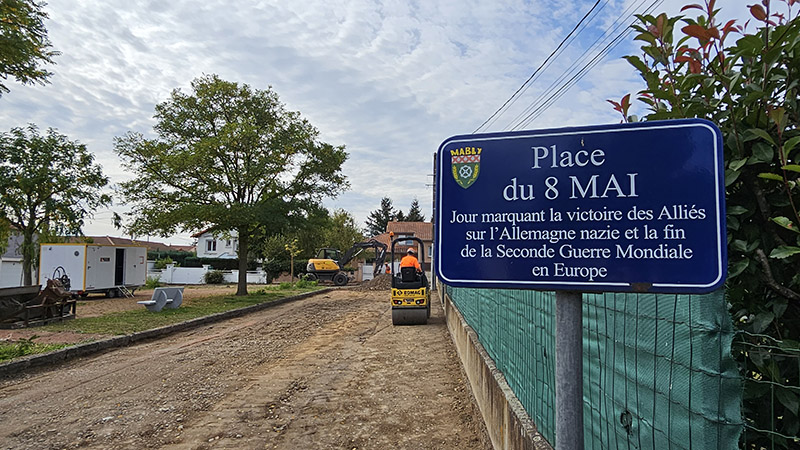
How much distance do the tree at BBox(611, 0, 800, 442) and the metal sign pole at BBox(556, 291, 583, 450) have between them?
0.50m

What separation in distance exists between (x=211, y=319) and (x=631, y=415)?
1505 centimetres

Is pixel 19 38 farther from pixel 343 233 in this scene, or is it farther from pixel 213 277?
pixel 343 233

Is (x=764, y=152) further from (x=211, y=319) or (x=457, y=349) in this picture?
(x=211, y=319)

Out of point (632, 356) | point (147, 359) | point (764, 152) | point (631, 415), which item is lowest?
point (147, 359)

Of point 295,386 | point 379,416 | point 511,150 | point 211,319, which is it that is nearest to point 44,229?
point 211,319

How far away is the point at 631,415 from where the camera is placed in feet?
7.20

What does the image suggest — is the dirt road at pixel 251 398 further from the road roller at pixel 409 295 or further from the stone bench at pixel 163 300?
the stone bench at pixel 163 300

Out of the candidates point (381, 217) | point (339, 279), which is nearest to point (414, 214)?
point (381, 217)

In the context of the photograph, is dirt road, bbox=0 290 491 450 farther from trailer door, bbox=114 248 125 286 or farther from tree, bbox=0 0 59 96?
trailer door, bbox=114 248 125 286

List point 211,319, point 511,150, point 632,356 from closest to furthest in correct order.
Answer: point 511,150, point 632,356, point 211,319

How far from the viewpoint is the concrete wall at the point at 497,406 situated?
3.51m

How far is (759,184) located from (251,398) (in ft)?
21.6

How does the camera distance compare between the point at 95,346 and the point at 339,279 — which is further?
the point at 339,279

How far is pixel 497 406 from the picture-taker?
4676mm
